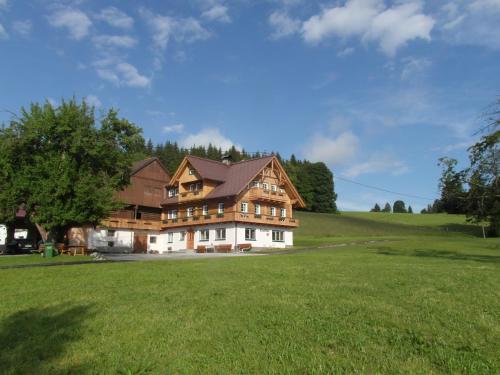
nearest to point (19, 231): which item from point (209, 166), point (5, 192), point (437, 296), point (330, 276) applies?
point (209, 166)

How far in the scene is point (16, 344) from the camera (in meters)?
8.04

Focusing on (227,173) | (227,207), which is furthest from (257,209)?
(227,173)

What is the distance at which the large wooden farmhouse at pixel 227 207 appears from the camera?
5166 cm

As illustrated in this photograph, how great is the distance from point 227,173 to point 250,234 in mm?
9847

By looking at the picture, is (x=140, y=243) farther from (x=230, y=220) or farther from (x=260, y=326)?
(x=260, y=326)

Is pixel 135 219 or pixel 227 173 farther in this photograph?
pixel 227 173

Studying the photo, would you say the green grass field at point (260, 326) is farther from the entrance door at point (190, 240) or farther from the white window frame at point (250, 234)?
the entrance door at point (190, 240)

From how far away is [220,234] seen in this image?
52.2 metres

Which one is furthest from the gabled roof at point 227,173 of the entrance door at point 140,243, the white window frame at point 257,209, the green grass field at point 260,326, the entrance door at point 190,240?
the green grass field at point 260,326

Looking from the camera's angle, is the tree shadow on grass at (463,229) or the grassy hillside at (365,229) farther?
the tree shadow on grass at (463,229)

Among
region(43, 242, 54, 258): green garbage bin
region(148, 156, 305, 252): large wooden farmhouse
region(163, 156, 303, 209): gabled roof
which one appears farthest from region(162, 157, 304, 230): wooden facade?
region(43, 242, 54, 258): green garbage bin

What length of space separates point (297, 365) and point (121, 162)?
36794mm

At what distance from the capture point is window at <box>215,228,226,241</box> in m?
51.8

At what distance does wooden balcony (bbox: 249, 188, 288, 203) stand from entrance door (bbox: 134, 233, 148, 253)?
15.7 m
